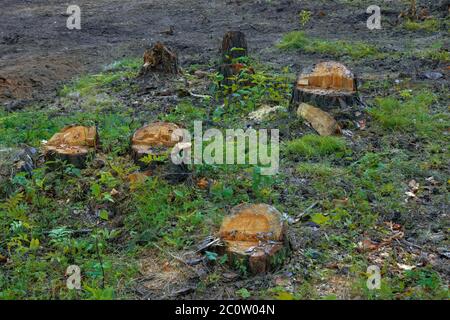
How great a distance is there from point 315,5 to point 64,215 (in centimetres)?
849

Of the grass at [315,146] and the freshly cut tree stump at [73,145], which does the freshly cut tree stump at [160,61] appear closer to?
the freshly cut tree stump at [73,145]

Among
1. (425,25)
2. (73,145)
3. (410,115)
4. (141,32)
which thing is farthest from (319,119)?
(141,32)

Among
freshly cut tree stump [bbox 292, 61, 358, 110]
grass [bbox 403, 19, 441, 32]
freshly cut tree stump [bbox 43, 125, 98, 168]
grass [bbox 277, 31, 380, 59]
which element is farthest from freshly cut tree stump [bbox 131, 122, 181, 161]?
grass [bbox 403, 19, 441, 32]

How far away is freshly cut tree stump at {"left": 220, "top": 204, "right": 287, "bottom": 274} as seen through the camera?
3539 mm

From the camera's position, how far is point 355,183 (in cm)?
460

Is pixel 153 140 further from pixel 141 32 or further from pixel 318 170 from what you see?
pixel 141 32

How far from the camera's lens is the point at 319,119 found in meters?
5.56

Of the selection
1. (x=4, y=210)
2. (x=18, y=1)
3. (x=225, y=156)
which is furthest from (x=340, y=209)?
(x=18, y=1)

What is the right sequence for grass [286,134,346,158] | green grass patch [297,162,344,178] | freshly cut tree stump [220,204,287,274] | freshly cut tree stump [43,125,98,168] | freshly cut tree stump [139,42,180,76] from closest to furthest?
freshly cut tree stump [220,204,287,274] → green grass patch [297,162,344,178] → freshly cut tree stump [43,125,98,168] → grass [286,134,346,158] → freshly cut tree stump [139,42,180,76]

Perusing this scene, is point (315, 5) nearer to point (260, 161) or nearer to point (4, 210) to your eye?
point (260, 161)

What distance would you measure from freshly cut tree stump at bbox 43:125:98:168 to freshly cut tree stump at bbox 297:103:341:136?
2017mm

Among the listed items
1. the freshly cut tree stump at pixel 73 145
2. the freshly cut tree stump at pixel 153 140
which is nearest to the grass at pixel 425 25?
the freshly cut tree stump at pixel 153 140

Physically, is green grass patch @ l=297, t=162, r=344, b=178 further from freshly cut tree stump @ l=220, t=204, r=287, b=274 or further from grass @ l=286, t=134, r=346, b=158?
freshly cut tree stump @ l=220, t=204, r=287, b=274

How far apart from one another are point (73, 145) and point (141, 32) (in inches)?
235
